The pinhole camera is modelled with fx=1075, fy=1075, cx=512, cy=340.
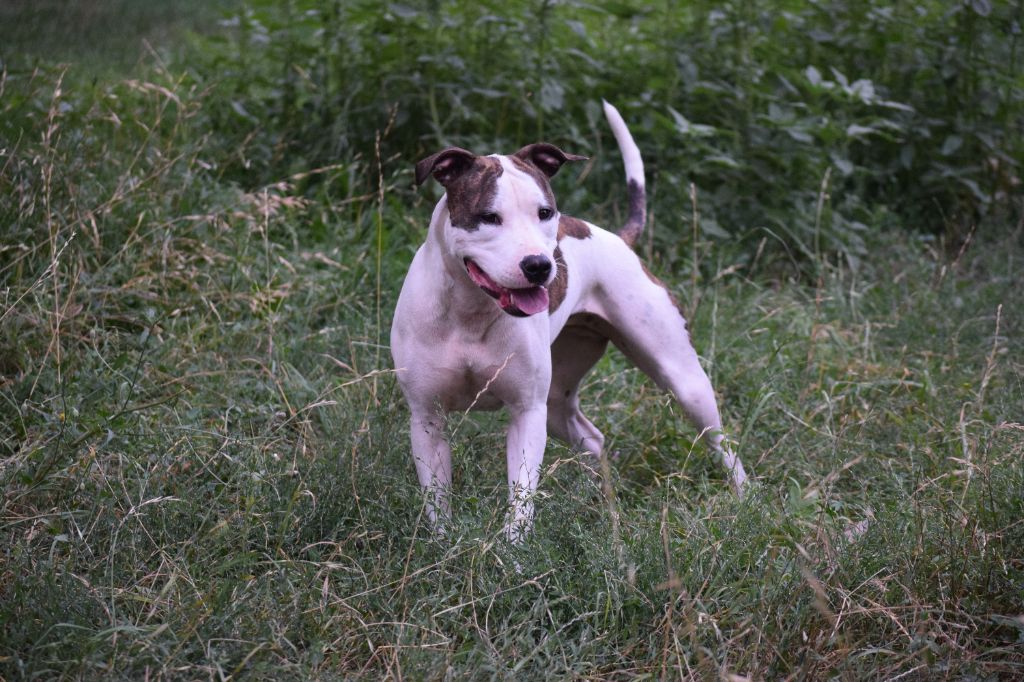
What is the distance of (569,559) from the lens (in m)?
3.05

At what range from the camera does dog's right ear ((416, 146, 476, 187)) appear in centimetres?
323

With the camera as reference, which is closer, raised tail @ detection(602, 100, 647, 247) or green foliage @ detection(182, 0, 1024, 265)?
raised tail @ detection(602, 100, 647, 247)

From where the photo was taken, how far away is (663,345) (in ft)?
13.1

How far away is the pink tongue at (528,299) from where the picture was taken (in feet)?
10.2

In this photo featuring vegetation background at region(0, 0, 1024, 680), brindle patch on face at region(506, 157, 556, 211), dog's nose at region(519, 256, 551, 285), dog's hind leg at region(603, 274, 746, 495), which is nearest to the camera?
vegetation background at region(0, 0, 1024, 680)

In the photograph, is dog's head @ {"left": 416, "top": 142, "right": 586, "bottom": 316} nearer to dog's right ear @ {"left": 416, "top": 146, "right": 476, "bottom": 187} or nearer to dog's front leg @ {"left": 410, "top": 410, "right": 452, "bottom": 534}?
dog's right ear @ {"left": 416, "top": 146, "right": 476, "bottom": 187}

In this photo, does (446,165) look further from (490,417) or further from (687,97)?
(687,97)

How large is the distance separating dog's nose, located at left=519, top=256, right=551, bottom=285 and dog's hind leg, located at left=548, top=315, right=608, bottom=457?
1.19 meters

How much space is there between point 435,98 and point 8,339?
2.79 m

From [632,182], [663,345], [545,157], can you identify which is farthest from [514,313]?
[632,182]

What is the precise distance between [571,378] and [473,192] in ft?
4.10

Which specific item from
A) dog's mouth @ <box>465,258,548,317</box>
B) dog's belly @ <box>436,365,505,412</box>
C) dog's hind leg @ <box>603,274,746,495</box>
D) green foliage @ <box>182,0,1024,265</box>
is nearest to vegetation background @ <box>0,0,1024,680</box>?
green foliage @ <box>182,0,1024,265</box>

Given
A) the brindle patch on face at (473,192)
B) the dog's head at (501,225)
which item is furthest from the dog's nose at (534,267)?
the brindle patch on face at (473,192)

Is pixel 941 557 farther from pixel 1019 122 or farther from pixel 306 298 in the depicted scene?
pixel 1019 122
